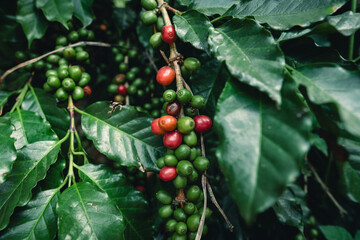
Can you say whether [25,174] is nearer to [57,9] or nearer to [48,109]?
[48,109]

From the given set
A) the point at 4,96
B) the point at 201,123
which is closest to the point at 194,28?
the point at 201,123

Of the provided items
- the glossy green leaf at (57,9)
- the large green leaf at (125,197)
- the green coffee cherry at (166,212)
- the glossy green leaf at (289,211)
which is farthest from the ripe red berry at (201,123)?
the glossy green leaf at (57,9)

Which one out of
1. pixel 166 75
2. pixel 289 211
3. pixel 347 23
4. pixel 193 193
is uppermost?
pixel 347 23

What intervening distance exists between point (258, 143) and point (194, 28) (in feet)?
2.08

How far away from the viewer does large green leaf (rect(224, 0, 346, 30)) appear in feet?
3.09

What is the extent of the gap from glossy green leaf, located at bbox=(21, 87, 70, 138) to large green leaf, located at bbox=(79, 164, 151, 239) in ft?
1.08

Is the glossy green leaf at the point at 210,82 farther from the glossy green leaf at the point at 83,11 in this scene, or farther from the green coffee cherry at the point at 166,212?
the glossy green leaf at the point at 83,11

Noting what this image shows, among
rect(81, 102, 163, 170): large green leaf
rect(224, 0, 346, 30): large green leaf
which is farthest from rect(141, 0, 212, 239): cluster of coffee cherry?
rect(224, 0, 346, 30): large green leaf

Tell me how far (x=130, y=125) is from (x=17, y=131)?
0.59m

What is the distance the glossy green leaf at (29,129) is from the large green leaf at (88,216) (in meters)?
0.35

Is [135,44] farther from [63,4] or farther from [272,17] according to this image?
[272,17]

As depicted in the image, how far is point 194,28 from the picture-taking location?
106cm

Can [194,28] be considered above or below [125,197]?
above

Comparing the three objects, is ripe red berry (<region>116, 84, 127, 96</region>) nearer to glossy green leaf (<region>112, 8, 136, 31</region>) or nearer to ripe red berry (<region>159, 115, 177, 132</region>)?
glossy green leaf (<region>112, 8, 136, 31</region>)
